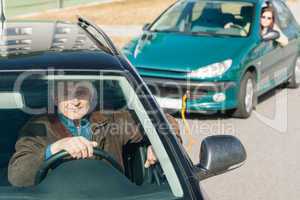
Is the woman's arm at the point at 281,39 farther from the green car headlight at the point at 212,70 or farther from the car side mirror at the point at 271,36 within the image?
the green car headlight at the point at 212,70

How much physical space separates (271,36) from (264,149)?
258 cm

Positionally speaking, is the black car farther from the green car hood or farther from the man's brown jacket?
the green car hood

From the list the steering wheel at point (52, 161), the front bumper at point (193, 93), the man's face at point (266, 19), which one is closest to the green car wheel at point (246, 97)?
the front bumper at point (193, 93)

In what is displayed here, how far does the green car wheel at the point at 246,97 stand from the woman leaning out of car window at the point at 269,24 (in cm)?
86

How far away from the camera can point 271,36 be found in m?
10.2

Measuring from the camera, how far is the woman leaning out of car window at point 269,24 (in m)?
10.5

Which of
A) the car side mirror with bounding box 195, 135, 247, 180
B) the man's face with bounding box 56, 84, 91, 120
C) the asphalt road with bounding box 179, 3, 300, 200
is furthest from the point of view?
the asphalt road with bounding box 179, 3, 300, 200

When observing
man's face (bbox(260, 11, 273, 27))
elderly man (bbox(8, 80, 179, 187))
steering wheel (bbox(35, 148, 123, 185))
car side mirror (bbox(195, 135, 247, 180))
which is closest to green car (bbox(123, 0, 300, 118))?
man's face (bbox(260, 11, 273, 27))

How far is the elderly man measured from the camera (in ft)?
10.8

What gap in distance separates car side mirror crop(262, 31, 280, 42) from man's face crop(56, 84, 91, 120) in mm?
6832

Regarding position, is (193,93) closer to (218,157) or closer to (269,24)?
(269,24)

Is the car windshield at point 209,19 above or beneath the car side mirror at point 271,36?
above

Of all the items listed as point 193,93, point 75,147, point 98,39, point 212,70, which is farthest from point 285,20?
point 75,147

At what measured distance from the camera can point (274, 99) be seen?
1122 centimetres
